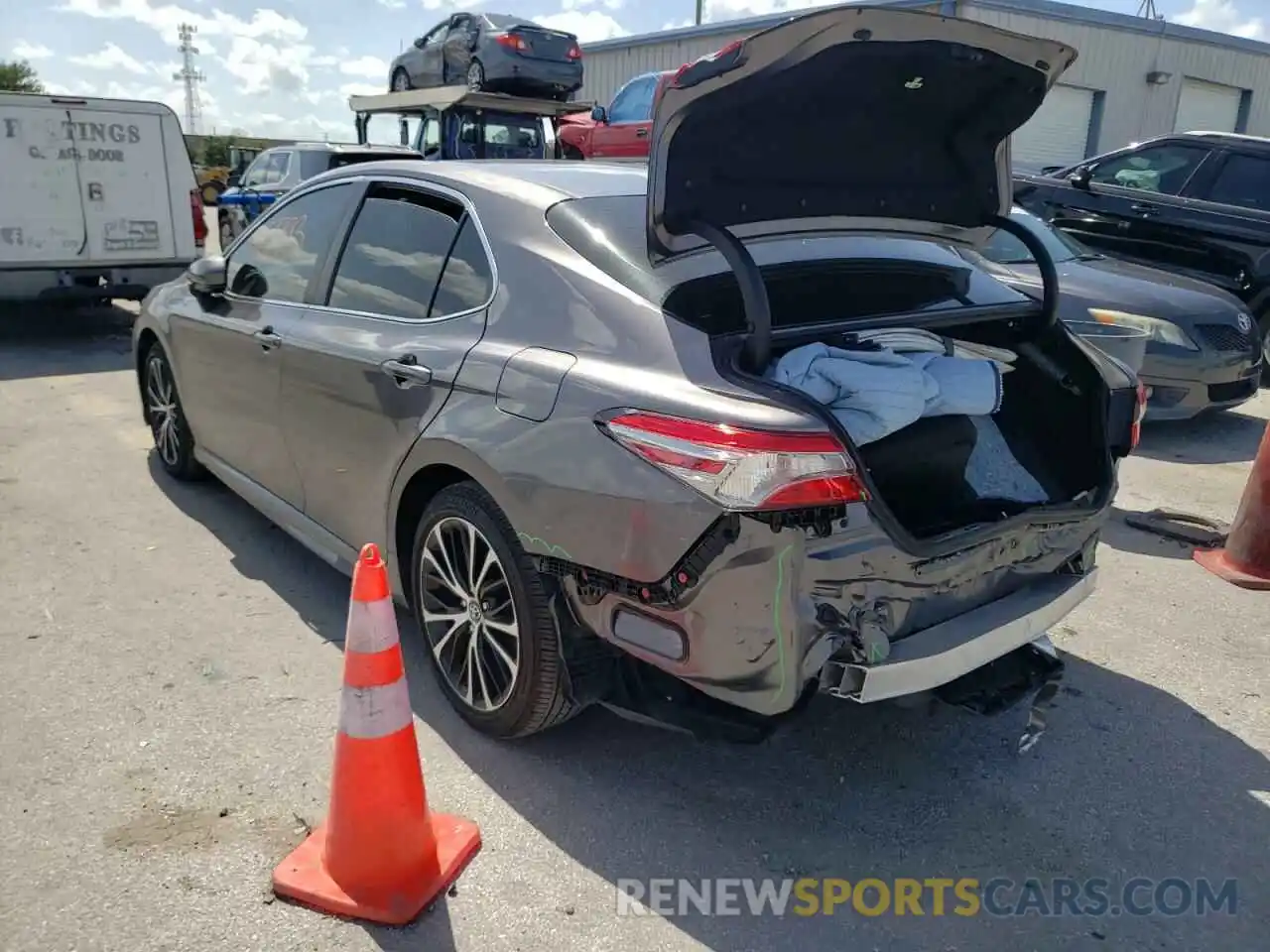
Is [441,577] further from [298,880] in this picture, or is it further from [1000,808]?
[1000,808]

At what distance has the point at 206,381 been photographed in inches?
183

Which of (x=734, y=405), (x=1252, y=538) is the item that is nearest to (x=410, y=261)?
(x=734, y=405)

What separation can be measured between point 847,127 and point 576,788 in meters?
2.09

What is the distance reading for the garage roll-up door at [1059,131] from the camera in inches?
771

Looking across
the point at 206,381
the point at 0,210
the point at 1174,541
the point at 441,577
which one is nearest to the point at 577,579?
the point at 441,577

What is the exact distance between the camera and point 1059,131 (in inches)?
789

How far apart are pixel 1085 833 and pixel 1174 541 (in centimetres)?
280

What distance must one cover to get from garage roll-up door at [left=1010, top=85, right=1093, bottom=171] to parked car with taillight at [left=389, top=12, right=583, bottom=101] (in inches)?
345

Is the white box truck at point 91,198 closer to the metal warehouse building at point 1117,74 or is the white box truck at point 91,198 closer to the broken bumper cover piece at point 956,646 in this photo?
the broken bumper cover piece at point 956,646

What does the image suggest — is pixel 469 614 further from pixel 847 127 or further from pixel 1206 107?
pixel 1206 107

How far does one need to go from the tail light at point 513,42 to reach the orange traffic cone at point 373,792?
1635cm

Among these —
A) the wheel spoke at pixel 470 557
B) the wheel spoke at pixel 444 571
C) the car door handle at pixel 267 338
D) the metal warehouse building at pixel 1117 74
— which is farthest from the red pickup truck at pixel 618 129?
the wheel spoke at pixel 470 557

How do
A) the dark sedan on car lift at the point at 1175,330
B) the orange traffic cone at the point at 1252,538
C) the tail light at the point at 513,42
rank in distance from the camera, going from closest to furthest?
the orange traffic cone at the point at 1252,538 → the dark sedan on car lift at the point at 1175,330 → the tail light at the point at 513,42

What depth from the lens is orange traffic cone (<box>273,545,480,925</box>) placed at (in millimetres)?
2359
